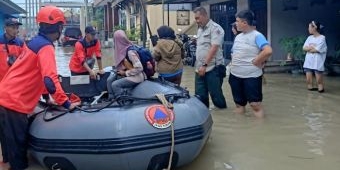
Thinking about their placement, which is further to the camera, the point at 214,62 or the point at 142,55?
the point at 214,62

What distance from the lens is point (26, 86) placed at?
15.0 feet

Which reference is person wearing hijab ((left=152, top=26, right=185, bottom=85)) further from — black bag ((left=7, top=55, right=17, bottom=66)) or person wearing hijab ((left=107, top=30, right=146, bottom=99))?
black bag ((left=7, top=55, right=17, bottom=66))

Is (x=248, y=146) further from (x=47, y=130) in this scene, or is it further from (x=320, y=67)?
(x=320, y=67)

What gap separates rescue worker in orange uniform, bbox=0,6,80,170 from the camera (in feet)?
14.7

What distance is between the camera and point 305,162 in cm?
501

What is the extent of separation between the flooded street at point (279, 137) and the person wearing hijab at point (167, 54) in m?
1.00

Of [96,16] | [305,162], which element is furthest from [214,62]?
[96,16]

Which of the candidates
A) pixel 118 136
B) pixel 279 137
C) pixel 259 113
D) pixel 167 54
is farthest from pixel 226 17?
pixel 118 136

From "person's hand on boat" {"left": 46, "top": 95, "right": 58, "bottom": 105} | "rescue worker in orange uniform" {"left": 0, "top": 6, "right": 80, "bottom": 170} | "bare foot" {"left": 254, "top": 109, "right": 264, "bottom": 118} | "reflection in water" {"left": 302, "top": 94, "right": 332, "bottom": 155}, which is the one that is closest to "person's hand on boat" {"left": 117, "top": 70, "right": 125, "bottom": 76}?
"person's hand on boat" {"left": 46, "top": 95, "right": 58, "bottom": 105}

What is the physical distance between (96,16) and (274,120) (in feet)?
142

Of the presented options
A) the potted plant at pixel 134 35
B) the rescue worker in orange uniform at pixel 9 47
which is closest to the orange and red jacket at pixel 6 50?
the rescue worker in orange uniform at pixel 9 47

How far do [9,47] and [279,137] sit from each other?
3930mm

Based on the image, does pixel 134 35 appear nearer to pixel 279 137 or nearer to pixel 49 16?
pixel 279 137

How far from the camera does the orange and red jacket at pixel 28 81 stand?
446 centimetres
